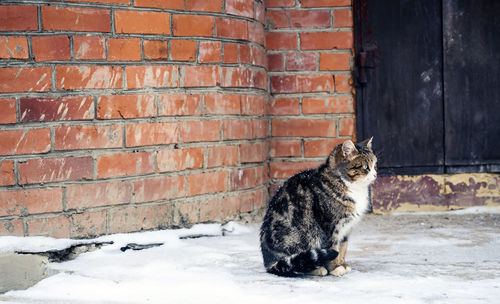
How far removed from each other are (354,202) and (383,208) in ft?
4.74

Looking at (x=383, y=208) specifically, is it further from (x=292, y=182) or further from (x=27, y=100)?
(x=27, y=100)

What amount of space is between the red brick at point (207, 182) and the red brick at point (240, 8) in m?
0.96

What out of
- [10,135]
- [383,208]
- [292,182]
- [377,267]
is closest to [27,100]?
[10,135]

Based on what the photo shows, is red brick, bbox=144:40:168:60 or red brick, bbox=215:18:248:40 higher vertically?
red brick, bbox=215:18:248:40

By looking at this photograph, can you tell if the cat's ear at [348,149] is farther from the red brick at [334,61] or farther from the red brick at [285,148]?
the red brick at [334,61]

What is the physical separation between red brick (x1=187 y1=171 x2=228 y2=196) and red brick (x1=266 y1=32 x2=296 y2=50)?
3.25 feet

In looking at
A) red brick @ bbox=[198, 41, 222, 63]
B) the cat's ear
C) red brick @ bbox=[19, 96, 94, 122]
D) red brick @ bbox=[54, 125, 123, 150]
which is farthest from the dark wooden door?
red brick @ bbox=[19, 96, 94, 122]

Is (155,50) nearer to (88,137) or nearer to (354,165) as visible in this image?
(88,137)

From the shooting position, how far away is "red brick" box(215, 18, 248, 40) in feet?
10.9

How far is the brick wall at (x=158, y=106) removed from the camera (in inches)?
110

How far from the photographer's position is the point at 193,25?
10.5ft

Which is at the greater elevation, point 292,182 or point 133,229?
point 292,182

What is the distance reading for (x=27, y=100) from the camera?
2797 millimetres

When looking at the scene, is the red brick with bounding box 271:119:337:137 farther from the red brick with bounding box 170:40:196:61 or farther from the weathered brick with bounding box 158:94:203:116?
the red brick with bounding box 170:40:196:61
